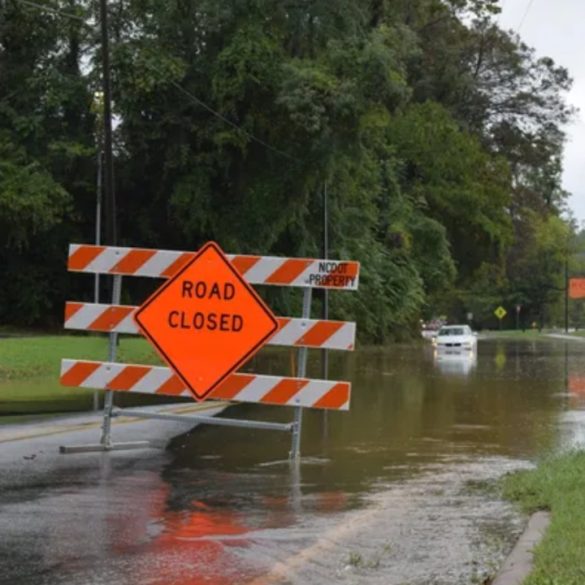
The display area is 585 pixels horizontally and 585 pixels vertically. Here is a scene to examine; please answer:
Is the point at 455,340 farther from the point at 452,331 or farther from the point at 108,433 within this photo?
the point at 108,433

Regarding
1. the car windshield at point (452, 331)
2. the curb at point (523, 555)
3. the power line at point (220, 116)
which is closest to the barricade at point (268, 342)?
the curb at point (523, 555)

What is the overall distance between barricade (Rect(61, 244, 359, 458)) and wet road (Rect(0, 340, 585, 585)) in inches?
28.1

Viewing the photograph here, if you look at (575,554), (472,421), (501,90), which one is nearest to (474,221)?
(501,90)

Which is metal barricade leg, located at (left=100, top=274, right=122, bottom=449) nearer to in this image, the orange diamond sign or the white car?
the orange diamond sign

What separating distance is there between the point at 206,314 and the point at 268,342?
646 millimetres

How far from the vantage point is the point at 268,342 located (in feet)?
30.9

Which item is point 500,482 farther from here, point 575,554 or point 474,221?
point 474,221

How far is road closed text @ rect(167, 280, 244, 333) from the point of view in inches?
368

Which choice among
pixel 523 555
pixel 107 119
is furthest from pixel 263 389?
pixel 107 119

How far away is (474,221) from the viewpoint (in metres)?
54.1

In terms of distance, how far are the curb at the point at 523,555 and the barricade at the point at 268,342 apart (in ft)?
9.44

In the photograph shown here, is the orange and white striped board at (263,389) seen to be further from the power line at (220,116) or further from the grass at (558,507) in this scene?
the power line at (220,116)

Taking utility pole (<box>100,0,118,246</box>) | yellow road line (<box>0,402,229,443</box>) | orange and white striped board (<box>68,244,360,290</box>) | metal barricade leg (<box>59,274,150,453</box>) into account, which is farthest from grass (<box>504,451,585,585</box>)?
utility pole (<box>100,0,118,246</box>)

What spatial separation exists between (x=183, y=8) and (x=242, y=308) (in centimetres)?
2818
